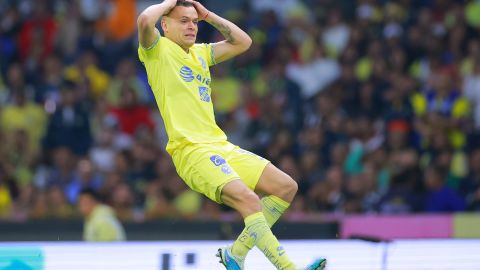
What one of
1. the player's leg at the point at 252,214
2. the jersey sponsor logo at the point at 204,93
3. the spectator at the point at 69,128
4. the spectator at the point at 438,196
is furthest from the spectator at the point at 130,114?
the player's leg at the point at 252,214

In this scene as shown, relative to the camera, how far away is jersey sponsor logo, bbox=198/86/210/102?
9.09 m

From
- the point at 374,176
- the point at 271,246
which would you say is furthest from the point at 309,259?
the point at 374,176

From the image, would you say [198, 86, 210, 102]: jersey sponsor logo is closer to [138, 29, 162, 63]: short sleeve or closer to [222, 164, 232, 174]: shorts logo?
[138, 29, 162, 63]: short sleeve

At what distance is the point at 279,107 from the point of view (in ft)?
52.1

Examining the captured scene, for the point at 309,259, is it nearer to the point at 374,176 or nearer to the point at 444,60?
the point at 374,176

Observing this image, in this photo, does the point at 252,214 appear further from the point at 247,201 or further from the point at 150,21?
the point at 150,21

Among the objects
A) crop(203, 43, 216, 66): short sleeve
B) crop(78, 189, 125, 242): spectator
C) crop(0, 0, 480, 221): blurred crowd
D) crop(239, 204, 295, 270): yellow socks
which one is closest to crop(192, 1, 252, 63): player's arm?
crop(203, 43, 216, 66): short sleeve

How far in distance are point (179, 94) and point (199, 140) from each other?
40cm

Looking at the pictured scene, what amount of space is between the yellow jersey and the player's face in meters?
0.07

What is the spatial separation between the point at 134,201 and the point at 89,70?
105 inches

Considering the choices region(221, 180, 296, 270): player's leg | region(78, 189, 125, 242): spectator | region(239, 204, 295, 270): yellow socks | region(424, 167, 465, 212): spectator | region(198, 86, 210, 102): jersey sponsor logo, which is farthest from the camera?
region(424, 167, 465, 212): spectator

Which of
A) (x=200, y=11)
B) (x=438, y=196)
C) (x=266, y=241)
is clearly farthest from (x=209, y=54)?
(x=438, y=196)

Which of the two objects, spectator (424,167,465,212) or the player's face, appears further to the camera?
spectator (424,167,465,212)

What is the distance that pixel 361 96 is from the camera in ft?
52.2
